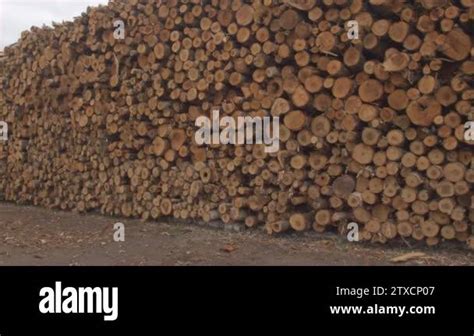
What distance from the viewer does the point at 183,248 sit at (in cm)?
569

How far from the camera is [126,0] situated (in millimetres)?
7219

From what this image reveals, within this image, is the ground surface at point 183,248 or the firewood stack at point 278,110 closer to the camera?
the firewood stack at point 278,110

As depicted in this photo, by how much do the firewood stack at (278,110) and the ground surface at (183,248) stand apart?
0.47 feet

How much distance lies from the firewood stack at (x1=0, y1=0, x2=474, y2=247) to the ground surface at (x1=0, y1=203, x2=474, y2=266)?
14cm

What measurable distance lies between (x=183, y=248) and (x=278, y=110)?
1643 millimetres

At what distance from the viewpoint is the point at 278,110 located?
5586mm

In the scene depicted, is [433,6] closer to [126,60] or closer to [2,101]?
[126,60]

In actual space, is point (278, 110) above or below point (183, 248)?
above

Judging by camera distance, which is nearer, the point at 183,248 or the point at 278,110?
the point at 278,110

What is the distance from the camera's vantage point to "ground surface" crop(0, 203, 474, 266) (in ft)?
16.4

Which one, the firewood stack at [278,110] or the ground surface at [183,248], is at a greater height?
the firewood stack at [278,110]

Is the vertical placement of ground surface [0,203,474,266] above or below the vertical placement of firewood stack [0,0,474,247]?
below

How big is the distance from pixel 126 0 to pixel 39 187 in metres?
3.23

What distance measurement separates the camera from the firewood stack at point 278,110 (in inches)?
190
